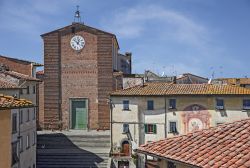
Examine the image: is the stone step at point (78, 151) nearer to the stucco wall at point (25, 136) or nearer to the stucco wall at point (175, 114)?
the stucco wall at point (175, 114)

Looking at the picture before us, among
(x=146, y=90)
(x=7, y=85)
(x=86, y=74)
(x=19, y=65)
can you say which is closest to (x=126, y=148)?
(x=146, y=90)

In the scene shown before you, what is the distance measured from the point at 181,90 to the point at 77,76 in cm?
1170

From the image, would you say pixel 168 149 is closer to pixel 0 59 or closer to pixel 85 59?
pixel 85 59

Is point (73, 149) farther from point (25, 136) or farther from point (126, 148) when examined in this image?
point (25, 136)

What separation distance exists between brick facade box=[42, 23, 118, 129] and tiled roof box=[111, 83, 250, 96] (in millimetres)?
5114

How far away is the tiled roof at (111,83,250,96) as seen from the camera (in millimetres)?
33188

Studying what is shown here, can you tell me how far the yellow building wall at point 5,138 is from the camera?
17906 millimetres

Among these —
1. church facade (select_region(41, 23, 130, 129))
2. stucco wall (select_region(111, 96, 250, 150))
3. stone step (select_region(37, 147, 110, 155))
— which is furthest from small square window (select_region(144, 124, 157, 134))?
church facade (select_region(41, 23, 130, 129))

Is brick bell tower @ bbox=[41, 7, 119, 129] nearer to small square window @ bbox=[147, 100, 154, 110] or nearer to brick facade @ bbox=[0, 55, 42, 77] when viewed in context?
brick facade @ bbox=[0, 55, 42, 77]

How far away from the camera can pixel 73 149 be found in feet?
110

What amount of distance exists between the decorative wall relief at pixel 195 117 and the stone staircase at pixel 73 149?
7.59 m

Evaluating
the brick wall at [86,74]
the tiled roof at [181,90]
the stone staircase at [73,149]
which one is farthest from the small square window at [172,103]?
the brick wall at [86,74]

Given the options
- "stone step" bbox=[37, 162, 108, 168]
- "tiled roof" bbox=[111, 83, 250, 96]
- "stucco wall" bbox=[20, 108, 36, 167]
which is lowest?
"stone step" bbox=[37, 162, 108, 168]

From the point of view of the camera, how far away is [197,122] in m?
33.3
